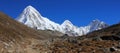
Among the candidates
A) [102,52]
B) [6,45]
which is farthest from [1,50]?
[102,52]

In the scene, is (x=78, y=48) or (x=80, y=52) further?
(x=78, y=48)

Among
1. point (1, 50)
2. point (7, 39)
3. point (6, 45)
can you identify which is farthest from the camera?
point (7, 39)

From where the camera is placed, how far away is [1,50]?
43.3m

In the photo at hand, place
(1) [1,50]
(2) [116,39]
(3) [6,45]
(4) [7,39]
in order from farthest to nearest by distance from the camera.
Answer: (2) [116,39] → (4) [7,39] → (3) [6,45] → (1) [1,50]

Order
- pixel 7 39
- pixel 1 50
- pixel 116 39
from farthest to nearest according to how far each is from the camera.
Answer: pixel 116 39
pixel 7 39
pixel 1 50

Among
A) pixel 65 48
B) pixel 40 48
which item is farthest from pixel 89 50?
pixel 40 48

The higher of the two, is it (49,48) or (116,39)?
(116,39)

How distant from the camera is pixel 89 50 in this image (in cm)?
4497

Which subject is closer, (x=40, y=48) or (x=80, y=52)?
(x=80, y=52)

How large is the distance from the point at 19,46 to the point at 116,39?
1789 centimetres

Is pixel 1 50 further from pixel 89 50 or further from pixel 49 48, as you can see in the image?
pixel 89 50

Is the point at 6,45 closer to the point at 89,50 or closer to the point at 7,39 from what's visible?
the point at 7,39

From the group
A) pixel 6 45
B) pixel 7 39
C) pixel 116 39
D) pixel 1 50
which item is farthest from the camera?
pixel 116 39

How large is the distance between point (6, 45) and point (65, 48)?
9.06m
